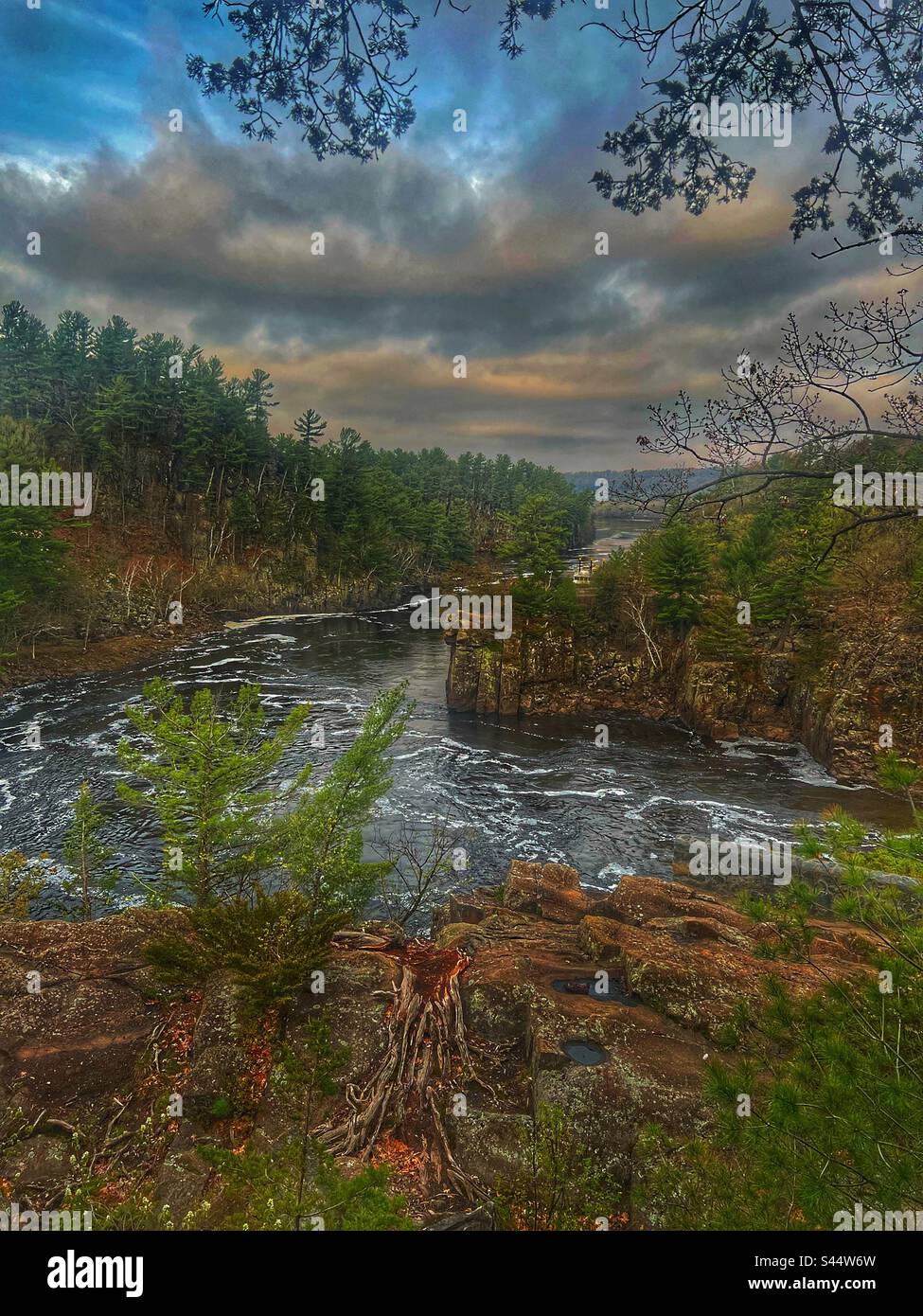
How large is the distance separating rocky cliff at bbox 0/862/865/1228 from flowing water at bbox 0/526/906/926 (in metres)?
10.1

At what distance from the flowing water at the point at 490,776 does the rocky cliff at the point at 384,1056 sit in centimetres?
1006

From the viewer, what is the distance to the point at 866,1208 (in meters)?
3.70

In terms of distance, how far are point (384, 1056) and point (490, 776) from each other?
2207cm

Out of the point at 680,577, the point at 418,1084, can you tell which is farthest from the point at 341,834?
the point at 680,577

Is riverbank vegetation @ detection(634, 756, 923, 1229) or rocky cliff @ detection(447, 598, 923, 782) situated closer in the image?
riverbank vegetation @ detection(634, 756, 923, 1229)

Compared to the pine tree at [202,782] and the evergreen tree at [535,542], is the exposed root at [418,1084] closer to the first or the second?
the pine tree at [202,782]

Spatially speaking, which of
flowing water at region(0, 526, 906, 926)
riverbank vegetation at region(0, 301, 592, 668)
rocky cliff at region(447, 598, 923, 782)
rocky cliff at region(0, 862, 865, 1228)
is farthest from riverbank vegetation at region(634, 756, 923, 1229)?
riverbank vegetation at region(0, 301, 592, 668)

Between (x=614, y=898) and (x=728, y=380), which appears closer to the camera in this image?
(x=728, y=380)

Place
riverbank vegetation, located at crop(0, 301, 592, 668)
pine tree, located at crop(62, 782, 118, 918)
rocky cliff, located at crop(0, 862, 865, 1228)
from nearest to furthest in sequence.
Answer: rocky cliff, located at crop(0, 862, 865, 1228)
pine tree, located at crop(62, 782, 118, 918)
riverbank vegetation, located at crop(0, 301, 592, 668)

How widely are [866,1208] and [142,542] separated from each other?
268 feet

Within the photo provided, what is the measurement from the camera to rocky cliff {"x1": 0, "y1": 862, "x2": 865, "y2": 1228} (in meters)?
6.57

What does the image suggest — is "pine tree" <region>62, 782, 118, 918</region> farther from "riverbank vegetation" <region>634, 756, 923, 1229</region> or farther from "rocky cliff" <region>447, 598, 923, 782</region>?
"rocky cliff" <region>447, 598, 923, 782</region>
